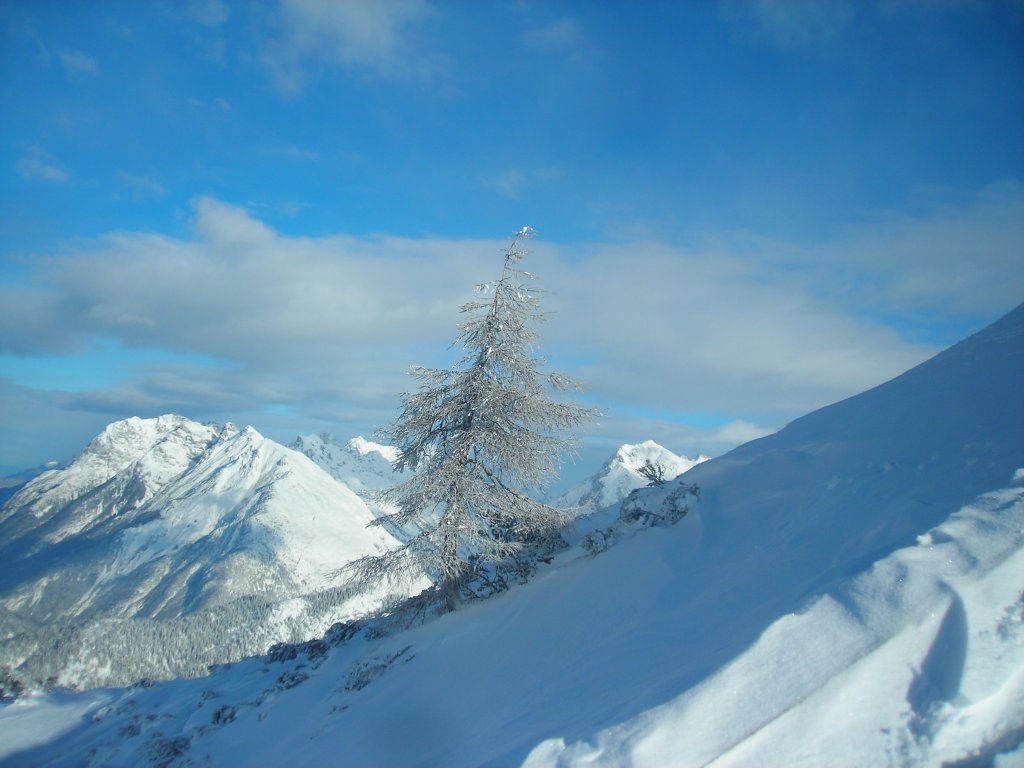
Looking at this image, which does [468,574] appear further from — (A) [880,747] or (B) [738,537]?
(A) [880,747]

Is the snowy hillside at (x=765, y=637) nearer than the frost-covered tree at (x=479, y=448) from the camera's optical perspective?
Yes

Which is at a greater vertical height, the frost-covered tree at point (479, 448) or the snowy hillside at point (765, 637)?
the frost-covered tree at point (479, 448)

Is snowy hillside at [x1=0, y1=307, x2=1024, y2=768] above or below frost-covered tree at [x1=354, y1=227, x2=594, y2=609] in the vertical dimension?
below

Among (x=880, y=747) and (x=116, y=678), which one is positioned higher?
(x=116, y=678)

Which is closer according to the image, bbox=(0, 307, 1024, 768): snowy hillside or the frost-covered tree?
bbox=(0, 307, 1024, 768): snowy hillside

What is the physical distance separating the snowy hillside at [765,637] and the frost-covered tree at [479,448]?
5.74ft

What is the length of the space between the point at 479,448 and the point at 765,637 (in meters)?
9.43

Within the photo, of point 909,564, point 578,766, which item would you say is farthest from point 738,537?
point 578,766

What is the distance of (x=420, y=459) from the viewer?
48.5 feet

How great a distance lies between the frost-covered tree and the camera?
1398cm

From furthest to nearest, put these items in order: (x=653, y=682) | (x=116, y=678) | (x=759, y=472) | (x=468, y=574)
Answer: (x=116, y=678) → (x=468, y=574) → (x=759, y=472) → (x=653, y=682)

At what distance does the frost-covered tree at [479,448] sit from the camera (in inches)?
551

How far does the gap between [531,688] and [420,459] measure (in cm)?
762

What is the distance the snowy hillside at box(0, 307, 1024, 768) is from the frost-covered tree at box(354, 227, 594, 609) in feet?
5.74
